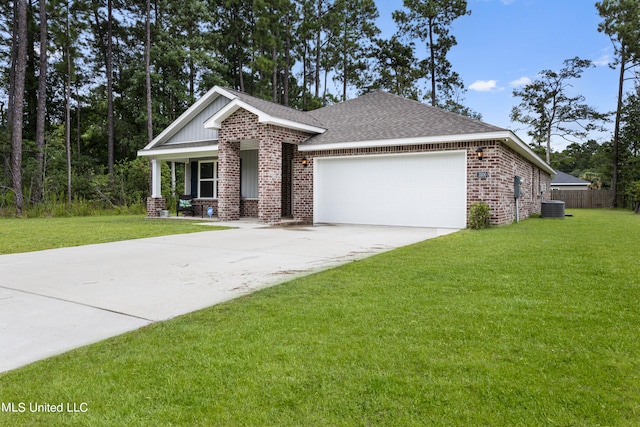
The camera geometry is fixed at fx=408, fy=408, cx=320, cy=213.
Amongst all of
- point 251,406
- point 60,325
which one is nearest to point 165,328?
point 60,325

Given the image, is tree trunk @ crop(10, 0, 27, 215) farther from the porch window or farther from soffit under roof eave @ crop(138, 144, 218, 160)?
the porch window

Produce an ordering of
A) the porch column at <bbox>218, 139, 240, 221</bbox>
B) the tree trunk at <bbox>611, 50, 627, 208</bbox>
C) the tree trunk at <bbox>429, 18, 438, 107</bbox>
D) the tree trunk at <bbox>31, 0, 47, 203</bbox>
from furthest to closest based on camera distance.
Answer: the tree trunk at <bbox>429, 18, 438, 107</bbox> < the tree trunk at <bbox>611, 50, 627, 208</bbox> < the tree trunk at <bbox>31, 0, 47, 203</bbox> < the porch column at <bbox>218, 139, 240, 221</bbox>

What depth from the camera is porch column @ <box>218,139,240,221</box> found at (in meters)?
14.2

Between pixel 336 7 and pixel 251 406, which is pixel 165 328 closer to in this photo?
pixel 251 406

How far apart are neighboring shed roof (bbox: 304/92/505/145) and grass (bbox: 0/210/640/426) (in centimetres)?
827

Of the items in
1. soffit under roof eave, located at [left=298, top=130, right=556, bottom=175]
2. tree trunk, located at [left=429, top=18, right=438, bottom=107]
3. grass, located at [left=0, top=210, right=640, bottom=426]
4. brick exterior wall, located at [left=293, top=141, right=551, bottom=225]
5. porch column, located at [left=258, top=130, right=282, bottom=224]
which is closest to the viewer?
grass, located at [left=0, top=210, right=640, bottom=426]

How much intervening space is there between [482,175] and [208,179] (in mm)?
10929

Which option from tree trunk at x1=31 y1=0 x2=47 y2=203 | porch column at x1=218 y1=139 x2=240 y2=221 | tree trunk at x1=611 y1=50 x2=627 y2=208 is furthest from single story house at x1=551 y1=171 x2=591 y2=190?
tree trunk at x1=31 y1=0 x2=47 y2=203

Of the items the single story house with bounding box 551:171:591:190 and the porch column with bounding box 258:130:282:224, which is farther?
the single story house with bounding box 551:171:591:190

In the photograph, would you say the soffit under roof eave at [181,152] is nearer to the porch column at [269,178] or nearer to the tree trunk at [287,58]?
the porch column at [269,178]

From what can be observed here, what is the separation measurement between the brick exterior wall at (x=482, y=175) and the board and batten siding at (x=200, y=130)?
433 cm

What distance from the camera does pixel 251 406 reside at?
2182 millimetres

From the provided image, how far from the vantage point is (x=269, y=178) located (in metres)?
13.1

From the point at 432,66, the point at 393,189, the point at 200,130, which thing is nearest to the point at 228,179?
the point at 200,130
